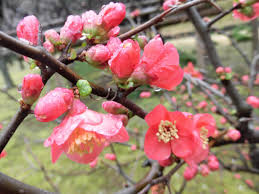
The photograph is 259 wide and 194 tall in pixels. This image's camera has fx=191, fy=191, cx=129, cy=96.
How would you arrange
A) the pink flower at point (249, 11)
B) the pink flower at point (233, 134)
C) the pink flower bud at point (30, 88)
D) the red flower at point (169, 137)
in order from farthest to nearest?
the pink flower at point (233, 134) < the pink flower at point (249, 11) < the red flower at point (169, 137) < the pink flower bud at point (30, 88)

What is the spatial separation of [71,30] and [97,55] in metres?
0.07

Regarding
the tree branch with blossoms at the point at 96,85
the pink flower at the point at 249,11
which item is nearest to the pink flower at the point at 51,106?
the tree branch with blossoms at the point at 96,85

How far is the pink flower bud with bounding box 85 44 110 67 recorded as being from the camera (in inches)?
10.4

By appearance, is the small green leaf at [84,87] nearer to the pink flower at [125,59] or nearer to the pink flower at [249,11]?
the pink flower at [125,59]

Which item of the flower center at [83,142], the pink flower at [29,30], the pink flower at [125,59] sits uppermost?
the pink flower at [29,30]

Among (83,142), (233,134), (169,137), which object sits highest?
(83,142)

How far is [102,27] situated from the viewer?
288 millimetres

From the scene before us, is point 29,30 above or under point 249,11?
above

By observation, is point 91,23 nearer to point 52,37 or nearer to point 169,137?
point 52,37

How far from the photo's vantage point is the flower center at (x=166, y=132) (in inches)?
13.6

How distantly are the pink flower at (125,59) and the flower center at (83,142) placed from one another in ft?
0.35

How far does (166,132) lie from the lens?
362 mm

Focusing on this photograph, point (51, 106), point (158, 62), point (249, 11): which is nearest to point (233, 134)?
point (249, 11)

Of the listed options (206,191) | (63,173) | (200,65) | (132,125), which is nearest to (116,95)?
(206,191)
